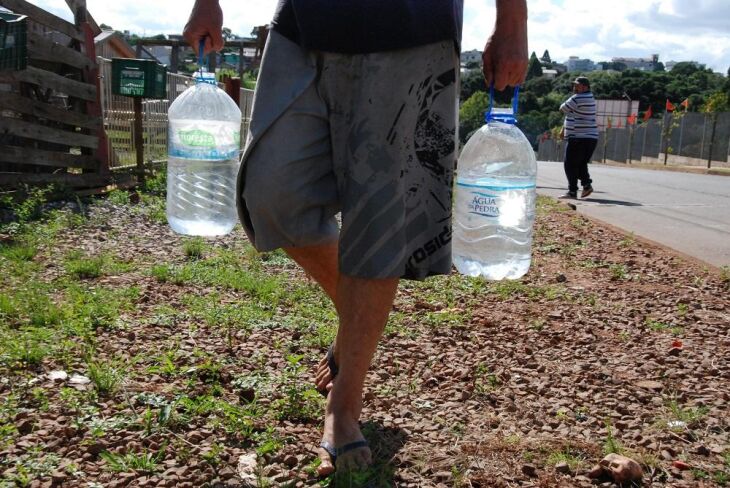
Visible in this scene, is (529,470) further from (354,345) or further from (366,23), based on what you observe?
(366,23)

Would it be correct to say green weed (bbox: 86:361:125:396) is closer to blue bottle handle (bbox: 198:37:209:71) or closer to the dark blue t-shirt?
blue bottle handle (bbox: 198:37:209:71)

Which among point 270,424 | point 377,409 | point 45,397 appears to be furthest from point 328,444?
point 45,397

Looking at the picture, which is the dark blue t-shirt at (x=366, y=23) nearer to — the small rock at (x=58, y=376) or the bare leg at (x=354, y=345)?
the bare leg at (x=354, y=345)

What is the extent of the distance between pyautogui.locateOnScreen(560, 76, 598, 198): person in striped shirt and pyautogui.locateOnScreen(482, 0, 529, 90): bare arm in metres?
8.56

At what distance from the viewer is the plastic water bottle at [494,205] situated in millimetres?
3002

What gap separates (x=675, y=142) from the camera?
1474 inches

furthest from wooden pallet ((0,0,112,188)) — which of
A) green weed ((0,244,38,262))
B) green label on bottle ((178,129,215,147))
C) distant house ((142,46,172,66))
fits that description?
green label on bottle ((178,129,215,147))

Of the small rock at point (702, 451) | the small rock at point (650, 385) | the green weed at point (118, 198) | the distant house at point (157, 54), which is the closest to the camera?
the small rock at point (702, 451)

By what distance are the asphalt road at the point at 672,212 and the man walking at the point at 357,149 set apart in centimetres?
423

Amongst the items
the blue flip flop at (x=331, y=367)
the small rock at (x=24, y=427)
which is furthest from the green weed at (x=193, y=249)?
the small rock at (x=24, y=427)

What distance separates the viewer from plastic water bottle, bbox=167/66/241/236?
3.21 m

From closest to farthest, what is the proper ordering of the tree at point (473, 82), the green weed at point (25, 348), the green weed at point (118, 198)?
the green weed at point (25, 348)
the green weed at point (118, 198)
the tree at point (473, 82)

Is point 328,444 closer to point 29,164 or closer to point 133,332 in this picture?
point 133,332

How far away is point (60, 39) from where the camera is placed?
862cm
